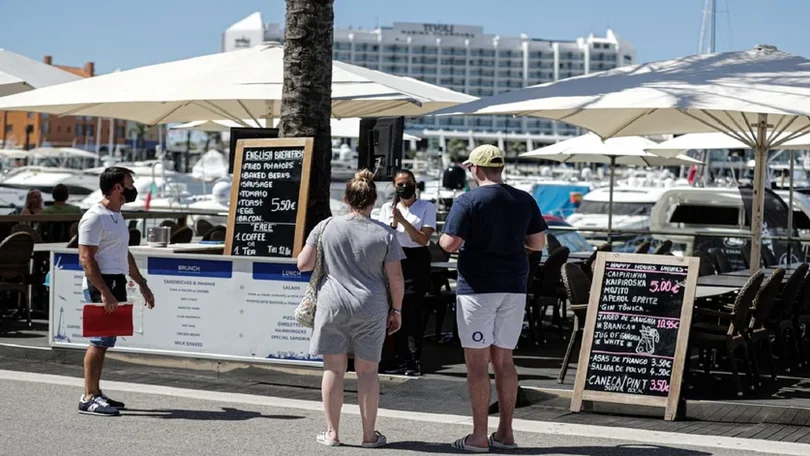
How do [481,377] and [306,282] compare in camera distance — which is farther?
[306,282]

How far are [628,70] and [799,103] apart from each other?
7.69ft

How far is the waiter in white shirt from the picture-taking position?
32.7 feet

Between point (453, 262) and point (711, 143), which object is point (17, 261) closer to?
point (453, 262)

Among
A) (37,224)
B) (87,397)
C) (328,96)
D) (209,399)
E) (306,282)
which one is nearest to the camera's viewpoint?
(87,397)

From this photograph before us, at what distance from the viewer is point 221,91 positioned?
11.4 metres

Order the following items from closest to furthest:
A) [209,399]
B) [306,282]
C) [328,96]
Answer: [209,399]
[306,282]
[328,96]

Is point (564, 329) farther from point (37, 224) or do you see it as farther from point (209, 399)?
point (37, 224)

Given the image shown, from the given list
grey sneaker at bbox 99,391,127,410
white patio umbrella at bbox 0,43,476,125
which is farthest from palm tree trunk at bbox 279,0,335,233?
grey sneaker at bbox 99,391,127,410

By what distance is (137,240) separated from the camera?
1359cm

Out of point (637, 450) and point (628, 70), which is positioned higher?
point (628, 70)

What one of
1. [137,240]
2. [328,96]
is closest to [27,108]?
[137,240]

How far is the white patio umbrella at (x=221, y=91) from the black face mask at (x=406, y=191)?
82.1 inches

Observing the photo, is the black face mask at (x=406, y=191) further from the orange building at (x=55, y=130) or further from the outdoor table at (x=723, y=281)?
the orange building at (x=55, y=130)

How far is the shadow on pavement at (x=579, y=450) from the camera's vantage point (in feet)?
24.0
